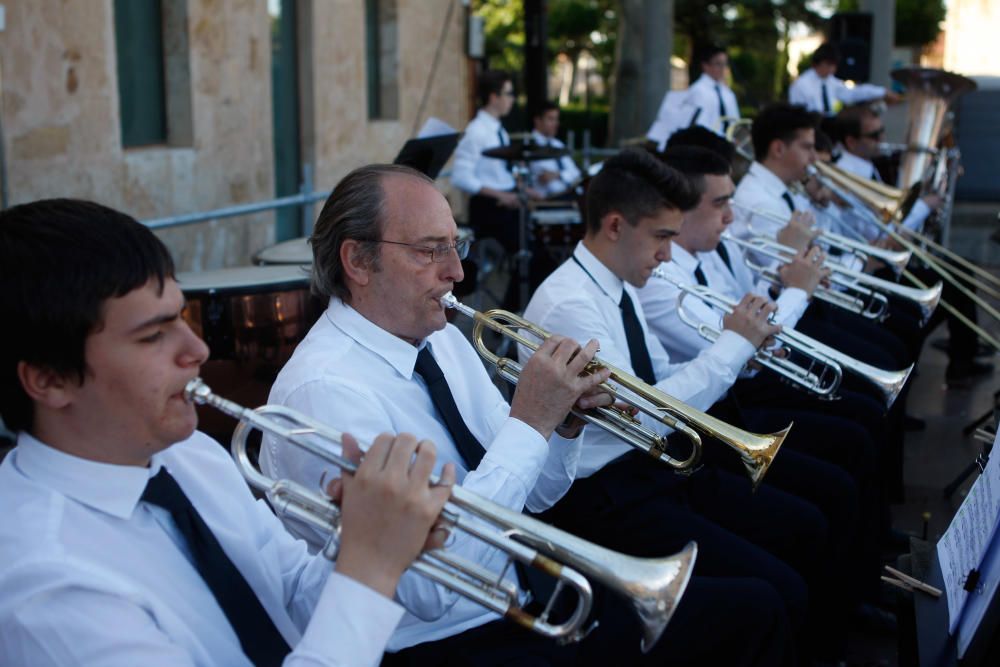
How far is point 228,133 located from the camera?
26.7 ft

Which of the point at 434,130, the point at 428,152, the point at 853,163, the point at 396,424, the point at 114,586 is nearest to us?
the point at 114,586

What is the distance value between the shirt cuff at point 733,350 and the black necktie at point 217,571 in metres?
2.09

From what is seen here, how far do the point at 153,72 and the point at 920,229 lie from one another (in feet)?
18.6

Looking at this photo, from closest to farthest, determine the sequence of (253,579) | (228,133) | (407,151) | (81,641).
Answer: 1. (81,641)
2. (253,579)
3. (407,151)
4. (228,133)

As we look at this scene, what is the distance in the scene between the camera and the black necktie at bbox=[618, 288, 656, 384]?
11.5 feet

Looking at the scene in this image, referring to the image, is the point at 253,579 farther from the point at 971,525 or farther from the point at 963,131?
the point at 963,131

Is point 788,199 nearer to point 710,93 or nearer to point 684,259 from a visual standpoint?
point 684,259

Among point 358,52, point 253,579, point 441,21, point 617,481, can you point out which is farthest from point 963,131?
point 253,579

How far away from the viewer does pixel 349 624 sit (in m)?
1.54

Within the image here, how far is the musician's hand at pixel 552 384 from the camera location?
2.38 metres

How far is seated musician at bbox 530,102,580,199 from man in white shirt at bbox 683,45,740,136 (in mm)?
1260

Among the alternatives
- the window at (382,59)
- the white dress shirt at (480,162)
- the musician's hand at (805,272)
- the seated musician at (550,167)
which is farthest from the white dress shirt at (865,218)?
the window at (382,59)

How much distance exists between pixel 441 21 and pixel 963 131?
22.7 ft

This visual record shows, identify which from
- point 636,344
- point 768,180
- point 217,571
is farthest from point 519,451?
point 768,180
